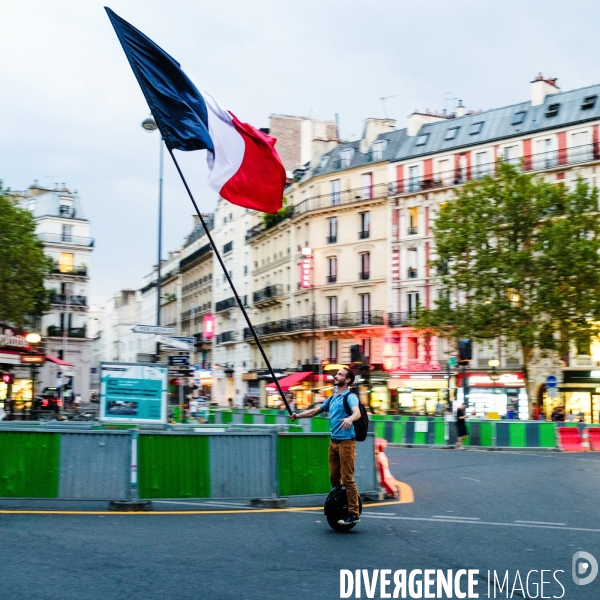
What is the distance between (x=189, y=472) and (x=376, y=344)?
4885 centimetres

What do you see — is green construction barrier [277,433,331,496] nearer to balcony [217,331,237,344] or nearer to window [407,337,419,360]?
window [407,337,419,360]

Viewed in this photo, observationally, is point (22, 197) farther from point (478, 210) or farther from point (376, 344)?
point (478, 210)

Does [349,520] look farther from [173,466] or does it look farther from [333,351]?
[333,351]

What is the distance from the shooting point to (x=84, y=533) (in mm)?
9609

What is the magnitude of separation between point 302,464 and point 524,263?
1314 inches

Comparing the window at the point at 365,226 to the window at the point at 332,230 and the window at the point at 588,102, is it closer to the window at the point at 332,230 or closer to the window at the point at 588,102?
the window at the point at 332,230

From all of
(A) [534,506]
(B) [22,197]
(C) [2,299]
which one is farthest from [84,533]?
(B) [22,197]

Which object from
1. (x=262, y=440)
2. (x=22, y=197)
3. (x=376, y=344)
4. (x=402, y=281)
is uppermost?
(x=22, y=197)

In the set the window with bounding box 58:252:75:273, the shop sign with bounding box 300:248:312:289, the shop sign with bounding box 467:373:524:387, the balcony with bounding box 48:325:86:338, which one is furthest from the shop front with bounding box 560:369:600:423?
the window with bounding box 58:252:75:273

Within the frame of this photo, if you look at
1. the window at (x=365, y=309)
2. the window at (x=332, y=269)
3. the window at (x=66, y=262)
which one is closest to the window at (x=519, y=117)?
the window at (x=365, y=309)

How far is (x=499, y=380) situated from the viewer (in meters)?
53.6

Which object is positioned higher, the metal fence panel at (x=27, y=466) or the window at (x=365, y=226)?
the window at (x=365, y=226)

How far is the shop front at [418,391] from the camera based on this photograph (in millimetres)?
56594

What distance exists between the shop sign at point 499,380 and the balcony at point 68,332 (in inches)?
1523
